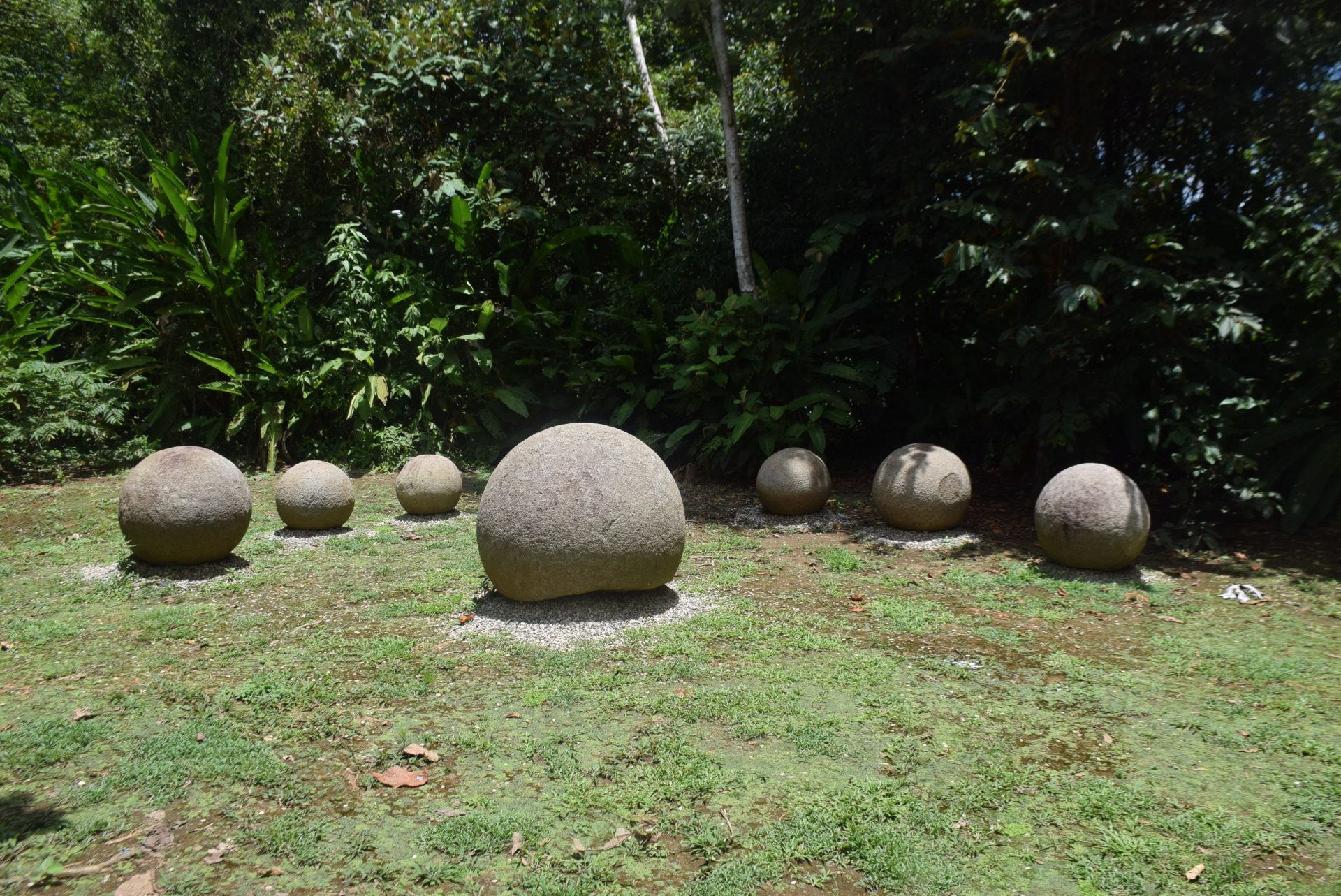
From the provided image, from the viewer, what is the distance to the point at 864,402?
34.9ft

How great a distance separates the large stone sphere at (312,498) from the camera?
7.95 meters

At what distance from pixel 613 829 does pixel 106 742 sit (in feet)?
8.08

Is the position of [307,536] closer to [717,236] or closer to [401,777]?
[401,777]

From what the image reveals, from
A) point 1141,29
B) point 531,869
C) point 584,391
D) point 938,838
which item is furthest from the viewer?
point 584,391

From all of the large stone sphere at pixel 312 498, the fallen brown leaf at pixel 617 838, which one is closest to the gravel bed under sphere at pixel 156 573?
the large stone sphere at pixel 312 498

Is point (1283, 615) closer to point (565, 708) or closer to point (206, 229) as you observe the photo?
point (565, 708)

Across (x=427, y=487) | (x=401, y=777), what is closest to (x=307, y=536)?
(x=427, y=487)

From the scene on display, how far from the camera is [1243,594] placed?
6375 mm

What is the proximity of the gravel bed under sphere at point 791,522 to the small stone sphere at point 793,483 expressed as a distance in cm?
8

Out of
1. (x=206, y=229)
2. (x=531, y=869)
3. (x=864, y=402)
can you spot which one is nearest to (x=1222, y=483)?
(x=864, y=402)

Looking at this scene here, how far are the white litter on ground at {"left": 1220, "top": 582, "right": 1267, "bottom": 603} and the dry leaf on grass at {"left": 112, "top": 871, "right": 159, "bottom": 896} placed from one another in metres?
6.92

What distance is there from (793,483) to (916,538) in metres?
1.39

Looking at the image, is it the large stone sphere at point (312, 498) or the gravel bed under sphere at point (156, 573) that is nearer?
the gravel bed under sphere at point (156, 573)

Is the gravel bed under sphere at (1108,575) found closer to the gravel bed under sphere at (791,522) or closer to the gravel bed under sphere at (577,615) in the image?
the gravel bed under sphere at (791,522)
